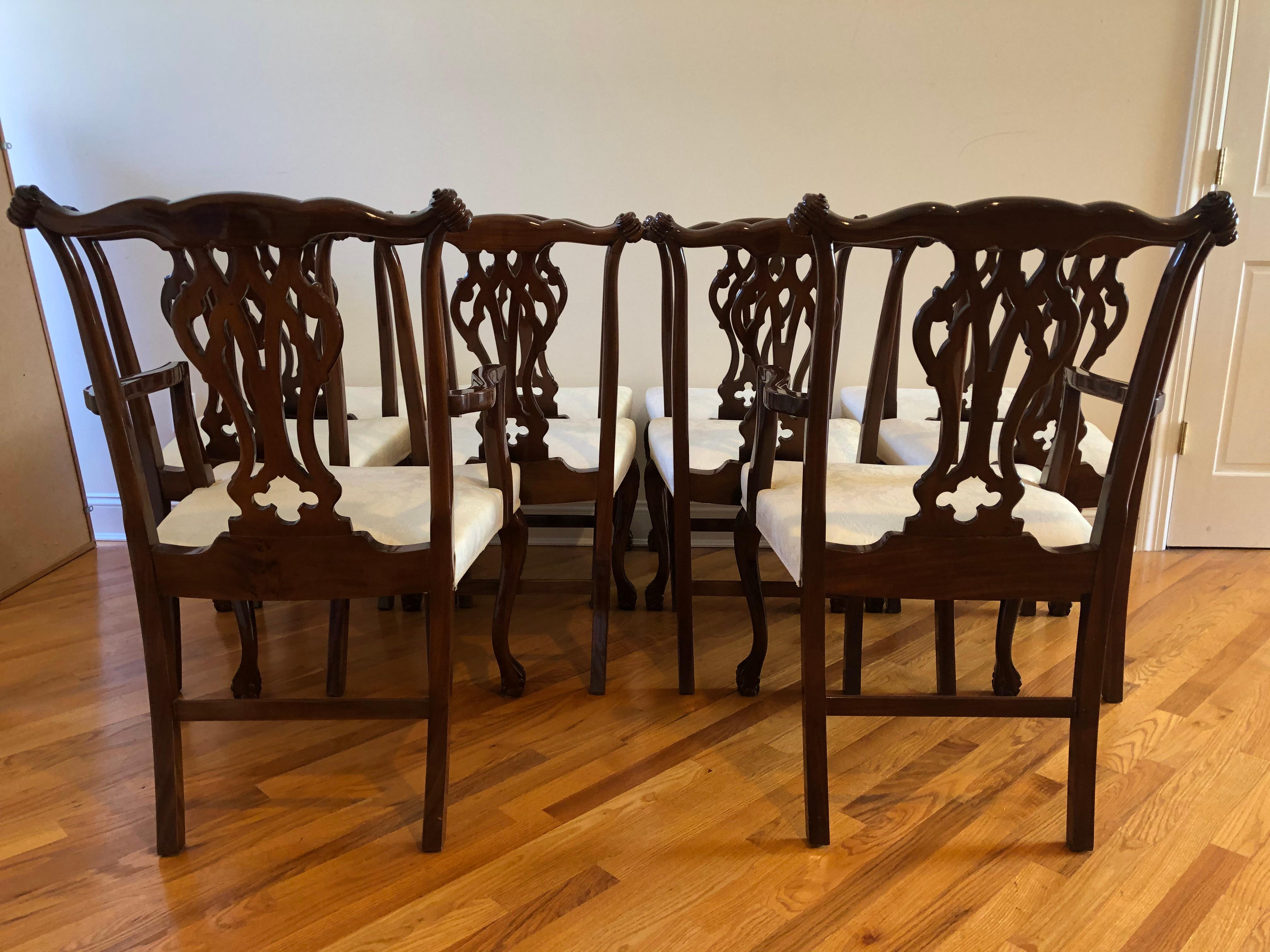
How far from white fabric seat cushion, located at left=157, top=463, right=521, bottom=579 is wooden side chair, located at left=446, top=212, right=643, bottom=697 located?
19cm

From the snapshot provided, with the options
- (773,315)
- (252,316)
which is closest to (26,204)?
(252,316)

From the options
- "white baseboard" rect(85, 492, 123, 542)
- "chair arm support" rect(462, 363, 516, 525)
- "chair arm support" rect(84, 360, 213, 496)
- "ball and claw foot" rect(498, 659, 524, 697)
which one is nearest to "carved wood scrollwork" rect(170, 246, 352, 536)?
"chair arm support" rect(462, 363, 516, 525)

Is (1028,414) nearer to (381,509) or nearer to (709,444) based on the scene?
(709,444)

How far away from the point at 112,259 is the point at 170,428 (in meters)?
0.55

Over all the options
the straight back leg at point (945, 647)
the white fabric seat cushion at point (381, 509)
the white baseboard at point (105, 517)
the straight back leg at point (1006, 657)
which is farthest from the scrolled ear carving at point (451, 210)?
the white baseboard at point (105, 517)

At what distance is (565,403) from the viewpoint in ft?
8.00

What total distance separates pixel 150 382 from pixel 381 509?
1.66 ft

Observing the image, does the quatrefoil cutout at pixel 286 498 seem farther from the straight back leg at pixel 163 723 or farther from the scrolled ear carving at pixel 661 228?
the scrolled ear carving at pixel 661 228

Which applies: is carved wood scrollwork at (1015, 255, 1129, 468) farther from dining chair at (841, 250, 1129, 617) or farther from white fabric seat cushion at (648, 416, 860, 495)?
white fabric seat cushion at (648, 416, 860, 495)

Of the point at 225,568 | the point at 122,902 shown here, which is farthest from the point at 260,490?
the point at 122,902

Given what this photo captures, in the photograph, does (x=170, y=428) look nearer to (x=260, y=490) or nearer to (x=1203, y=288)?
(x=260, y=490)

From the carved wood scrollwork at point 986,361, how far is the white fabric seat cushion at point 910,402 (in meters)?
0.91

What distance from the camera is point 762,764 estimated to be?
1.67 m

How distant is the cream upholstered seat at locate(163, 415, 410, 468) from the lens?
201 cm
